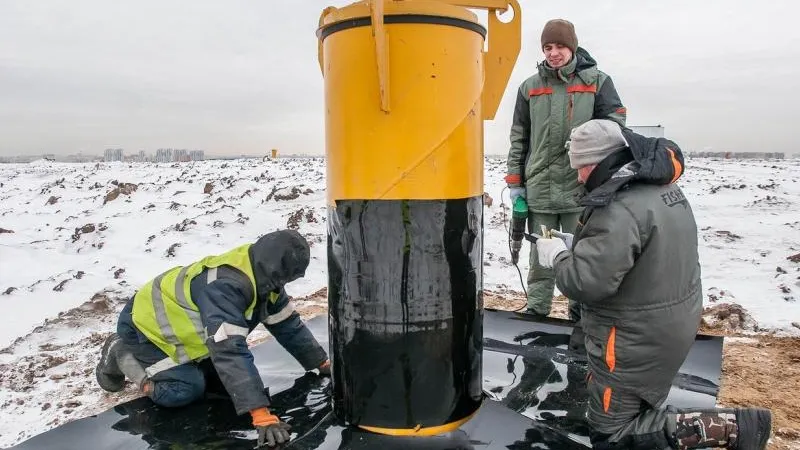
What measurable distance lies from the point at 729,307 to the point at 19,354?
18.5ft

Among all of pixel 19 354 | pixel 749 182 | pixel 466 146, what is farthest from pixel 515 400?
pixel 749 182

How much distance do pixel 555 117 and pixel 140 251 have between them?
18.8 ft

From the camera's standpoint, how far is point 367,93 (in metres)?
2.37

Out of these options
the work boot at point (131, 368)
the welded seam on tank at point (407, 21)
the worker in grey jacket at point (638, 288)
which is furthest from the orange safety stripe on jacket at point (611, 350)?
the work boot at point (131, 368)

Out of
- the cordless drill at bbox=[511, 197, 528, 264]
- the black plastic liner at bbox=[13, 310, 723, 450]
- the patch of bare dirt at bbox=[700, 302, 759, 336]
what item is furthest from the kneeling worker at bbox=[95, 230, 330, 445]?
the patch of bare dirt at bbox=[700, 302, 759, 336]

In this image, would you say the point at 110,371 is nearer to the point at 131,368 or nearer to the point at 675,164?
the point at 131,368

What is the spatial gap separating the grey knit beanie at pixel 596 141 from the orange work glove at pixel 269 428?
1781 millimetres

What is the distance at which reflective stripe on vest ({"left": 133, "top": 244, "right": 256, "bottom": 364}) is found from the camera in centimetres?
305

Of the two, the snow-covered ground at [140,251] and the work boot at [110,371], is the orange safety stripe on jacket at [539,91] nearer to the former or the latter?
the snow-covered ground at [140,251]

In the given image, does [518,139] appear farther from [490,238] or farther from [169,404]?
[490,238]

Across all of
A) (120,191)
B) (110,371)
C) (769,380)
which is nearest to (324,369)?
(110,371)

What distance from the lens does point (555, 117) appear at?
385cm

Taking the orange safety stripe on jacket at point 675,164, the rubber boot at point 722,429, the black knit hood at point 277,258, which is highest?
the orange safety stripe on jacket at point 675,164

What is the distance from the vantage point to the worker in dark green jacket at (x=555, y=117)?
12.3 ft
